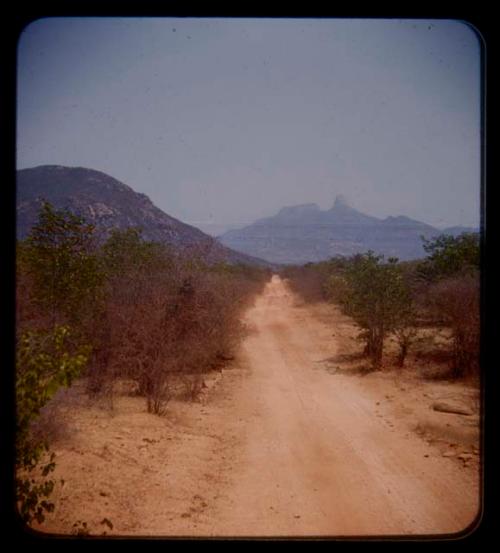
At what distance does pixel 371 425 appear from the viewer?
21.5ft

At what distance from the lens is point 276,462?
5.39 m

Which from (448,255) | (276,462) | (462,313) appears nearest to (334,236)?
Result: (448,255)

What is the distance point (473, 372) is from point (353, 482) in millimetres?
4463

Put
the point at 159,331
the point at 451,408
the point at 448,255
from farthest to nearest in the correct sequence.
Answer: the point at 448,255 → the point at 159,331 → the point at 451,408

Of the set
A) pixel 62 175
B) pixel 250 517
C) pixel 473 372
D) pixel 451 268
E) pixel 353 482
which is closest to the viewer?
pixel 250 517

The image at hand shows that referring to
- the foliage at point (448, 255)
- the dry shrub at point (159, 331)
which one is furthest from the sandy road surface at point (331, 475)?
the foliage at point (448, 255)

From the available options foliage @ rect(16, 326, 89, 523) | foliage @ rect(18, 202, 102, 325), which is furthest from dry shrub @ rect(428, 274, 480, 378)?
foliage @ rect(16, 326, 89, 523)

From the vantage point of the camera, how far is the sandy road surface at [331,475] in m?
4.04

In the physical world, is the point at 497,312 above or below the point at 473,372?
above

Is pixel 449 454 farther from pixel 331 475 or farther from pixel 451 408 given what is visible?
pixel 451 408

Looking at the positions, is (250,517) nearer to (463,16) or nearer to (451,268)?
(463,16)

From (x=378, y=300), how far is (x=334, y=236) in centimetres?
3096

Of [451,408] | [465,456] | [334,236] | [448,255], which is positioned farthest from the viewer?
[334,236]
